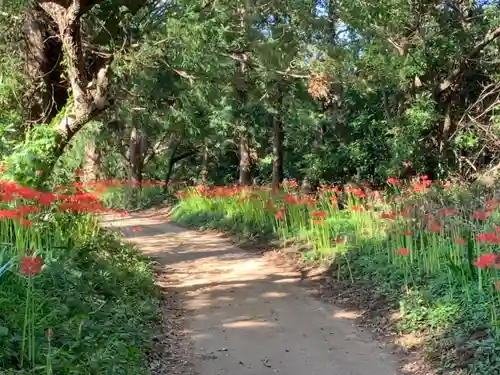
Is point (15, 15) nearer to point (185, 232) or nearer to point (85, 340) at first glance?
point (85, 340)

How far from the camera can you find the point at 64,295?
13.5 ft

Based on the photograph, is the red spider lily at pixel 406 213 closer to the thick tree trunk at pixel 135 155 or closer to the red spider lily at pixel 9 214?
the red spider lily at pixel 9 214

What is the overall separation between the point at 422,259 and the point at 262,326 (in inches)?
80.4

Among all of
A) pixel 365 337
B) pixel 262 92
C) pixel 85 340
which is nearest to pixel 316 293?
pixel 365 337

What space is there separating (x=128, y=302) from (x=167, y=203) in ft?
48.7

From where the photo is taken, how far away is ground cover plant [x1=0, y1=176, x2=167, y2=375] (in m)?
3.20

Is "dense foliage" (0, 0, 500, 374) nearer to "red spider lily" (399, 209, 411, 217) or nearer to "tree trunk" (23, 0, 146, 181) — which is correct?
"tree trunk" (23, 0, 146, 181)

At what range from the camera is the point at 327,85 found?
1060 centimetres

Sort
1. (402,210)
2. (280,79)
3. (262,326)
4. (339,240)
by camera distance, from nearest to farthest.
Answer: (262,326) < (402,210) < (339,240) < (280,79)

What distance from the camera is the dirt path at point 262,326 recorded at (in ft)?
14.4

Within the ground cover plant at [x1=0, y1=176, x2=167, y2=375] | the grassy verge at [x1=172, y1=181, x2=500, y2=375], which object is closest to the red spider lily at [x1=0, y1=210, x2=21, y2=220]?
the ground cover plant at [x1=0, y1=176, x2=167, y2=375]

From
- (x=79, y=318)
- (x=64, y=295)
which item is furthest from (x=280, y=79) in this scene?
(x=79, y=318)

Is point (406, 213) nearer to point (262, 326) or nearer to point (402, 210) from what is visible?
point (402, 210)

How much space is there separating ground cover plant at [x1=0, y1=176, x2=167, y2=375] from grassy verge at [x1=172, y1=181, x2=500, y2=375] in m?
2.42
